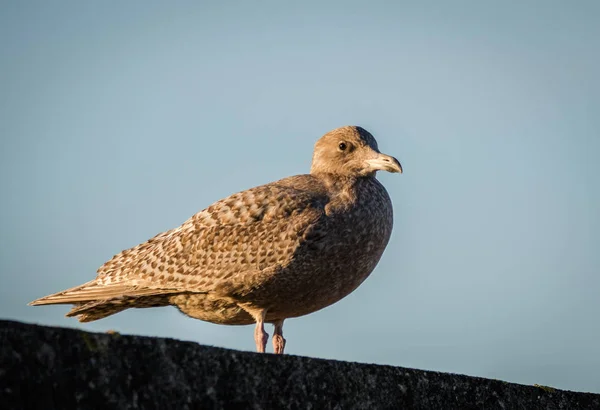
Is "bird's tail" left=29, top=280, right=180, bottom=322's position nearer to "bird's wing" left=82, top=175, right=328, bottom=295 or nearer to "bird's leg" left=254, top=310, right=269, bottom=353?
"bird's wing" left=82, top=175, right=328, bottom=295

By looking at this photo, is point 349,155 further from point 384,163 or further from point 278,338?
point 278,338

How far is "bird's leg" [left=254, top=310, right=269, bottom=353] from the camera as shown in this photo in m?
9.71

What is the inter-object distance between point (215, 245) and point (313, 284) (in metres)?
1.30

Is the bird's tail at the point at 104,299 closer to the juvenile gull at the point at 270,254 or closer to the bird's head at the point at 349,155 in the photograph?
the juvenile gull at the point at 270,254

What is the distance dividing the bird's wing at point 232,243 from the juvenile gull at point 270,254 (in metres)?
0.01

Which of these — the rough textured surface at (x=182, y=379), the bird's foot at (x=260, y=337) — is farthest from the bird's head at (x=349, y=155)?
the rough textured surface at (x=182, y=379)

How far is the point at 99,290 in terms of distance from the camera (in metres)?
10.6

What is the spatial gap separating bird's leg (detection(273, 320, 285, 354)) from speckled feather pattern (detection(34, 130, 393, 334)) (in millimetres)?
286

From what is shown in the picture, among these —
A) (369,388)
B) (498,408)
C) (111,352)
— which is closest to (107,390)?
(111,352)

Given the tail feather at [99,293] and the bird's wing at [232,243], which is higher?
the bird's wing at [232,243]

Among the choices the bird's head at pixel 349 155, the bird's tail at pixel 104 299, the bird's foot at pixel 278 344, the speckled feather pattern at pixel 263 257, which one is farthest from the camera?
the bird's head at pixel 349 155

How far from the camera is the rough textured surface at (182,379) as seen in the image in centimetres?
420

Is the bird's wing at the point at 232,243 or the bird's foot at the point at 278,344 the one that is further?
the bird's foot at the point at 278,344

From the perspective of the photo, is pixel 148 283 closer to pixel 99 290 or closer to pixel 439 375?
pixel 99 290
